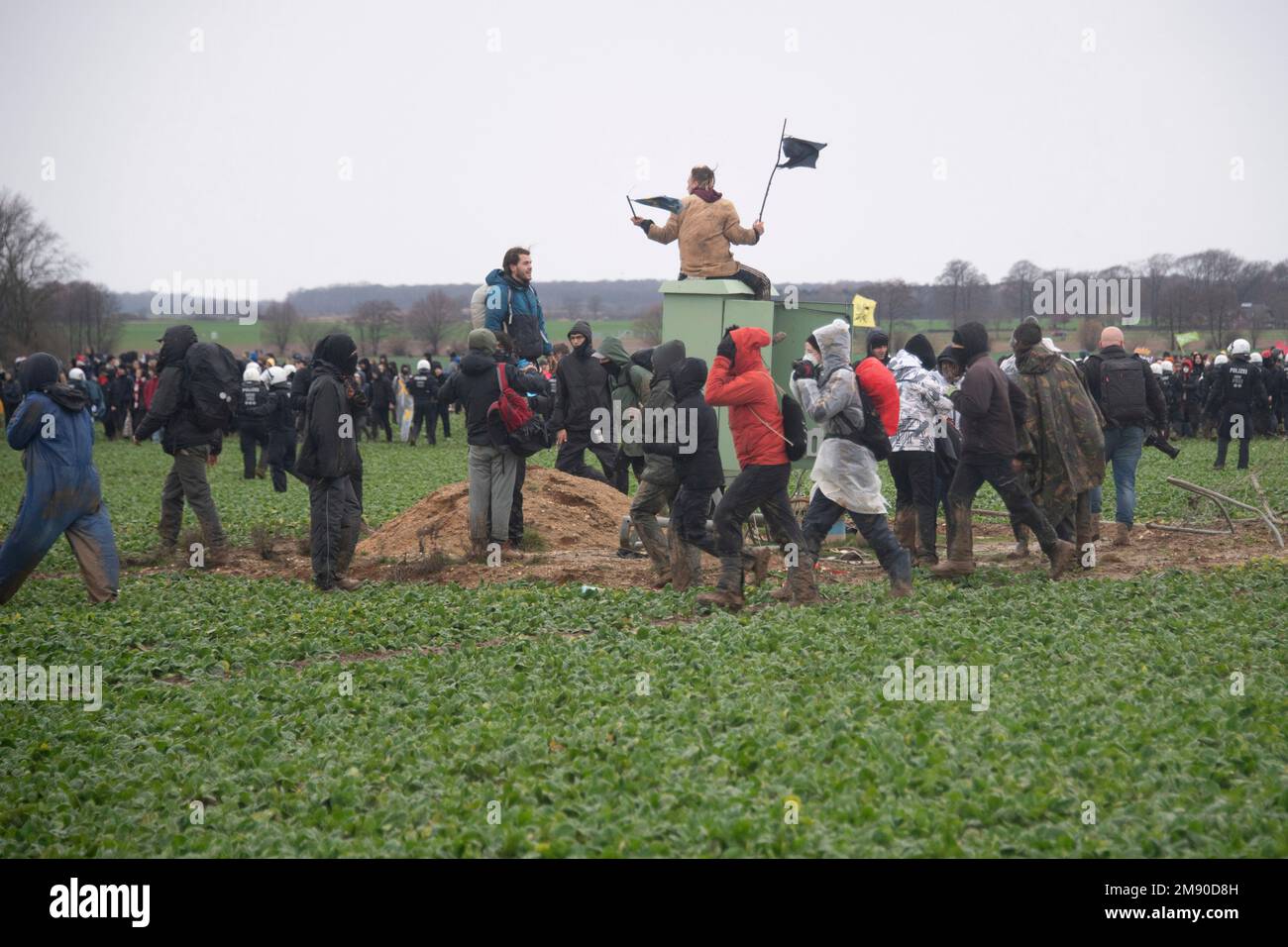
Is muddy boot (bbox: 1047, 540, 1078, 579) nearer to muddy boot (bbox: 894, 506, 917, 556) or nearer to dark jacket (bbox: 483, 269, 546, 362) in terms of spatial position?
muddy boot (bbox: 894, 506, 917, 556)

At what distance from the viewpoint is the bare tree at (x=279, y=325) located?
72875 millimetres

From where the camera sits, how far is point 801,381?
1059 cm

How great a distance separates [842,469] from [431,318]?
239 ft

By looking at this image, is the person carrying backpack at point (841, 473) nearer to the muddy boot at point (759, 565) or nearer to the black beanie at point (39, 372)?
the muddy boot at point (759, 565)

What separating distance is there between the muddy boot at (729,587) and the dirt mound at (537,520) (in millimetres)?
3917

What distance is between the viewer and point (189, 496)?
13492 mm

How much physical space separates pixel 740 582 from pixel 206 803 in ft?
16.2

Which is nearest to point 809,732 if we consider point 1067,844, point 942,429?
point 1067,844

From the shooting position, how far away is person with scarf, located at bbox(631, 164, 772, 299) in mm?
14633

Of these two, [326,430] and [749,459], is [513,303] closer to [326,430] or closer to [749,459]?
[326,430]

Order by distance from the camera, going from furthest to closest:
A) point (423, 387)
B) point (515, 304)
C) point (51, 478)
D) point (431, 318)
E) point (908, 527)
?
point (431, 318) < point (423, 387) < point (515, 304) < point (908, 527) < point (51, 478)

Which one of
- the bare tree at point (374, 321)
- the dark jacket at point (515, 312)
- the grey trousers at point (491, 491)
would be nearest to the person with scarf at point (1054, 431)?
the grey trousers at point (491, 491)

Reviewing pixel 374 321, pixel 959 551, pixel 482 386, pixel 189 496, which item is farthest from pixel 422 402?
pixel 374 321

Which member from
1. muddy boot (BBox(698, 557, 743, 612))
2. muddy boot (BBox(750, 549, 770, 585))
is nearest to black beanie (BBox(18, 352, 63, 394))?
muddy boot (BBox(698, 557, 743, 612))
